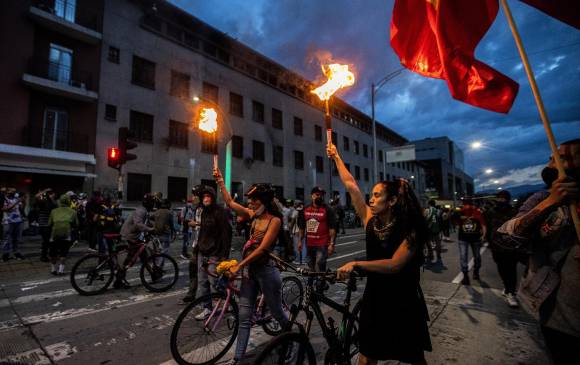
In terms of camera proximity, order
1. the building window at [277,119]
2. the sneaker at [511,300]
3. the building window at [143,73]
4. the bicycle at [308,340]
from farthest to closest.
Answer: the building window at [277,119] < the building window at [143,73] < the sneaker at [511,300] < the bicycle at [308,340]

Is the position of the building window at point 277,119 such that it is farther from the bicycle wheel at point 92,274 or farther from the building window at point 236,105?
the bicycle wheel at point 92,274

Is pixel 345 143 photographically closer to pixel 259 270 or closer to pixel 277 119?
pixel 277 119

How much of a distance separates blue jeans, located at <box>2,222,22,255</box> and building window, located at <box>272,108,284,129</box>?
63.9 feet

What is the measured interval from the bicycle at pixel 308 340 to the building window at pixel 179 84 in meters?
19.2

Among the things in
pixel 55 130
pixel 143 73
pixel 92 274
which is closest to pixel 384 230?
pixel 92 274

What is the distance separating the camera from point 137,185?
16.3 m

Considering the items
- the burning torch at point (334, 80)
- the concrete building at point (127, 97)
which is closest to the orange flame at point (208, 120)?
the burning torch at point (334, 80)

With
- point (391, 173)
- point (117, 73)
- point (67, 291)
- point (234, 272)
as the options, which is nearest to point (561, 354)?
point (234, 272)

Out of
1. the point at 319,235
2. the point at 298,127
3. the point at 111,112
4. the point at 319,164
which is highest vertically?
the point at 298,127

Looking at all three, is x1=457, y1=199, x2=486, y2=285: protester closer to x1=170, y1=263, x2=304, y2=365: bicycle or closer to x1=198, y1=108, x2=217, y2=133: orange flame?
x1=170, y1=263, x2=304, y2=365: bicycle

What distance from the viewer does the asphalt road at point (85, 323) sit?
3.32 metres

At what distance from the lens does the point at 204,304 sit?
3381mm

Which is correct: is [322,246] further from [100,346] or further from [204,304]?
[100,346]

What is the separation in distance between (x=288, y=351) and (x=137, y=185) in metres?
16.6
